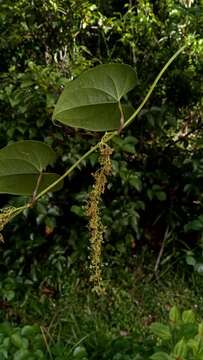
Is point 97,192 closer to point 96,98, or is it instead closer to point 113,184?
point 96,98

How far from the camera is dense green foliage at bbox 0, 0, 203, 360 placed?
7.86 feet

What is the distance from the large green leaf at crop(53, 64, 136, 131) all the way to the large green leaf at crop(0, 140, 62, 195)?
0.03 metres

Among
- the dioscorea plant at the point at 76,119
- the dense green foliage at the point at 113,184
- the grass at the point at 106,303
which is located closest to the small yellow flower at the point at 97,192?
the dioscorea plant at the point at 76,119

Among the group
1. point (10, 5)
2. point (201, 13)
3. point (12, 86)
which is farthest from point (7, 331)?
point (10, 5)

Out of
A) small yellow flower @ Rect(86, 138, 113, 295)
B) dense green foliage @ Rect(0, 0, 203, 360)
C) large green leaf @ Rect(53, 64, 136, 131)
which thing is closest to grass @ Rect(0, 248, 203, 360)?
dense green foliage @ Rect(0, 0, 203, 360)

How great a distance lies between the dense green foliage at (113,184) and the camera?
2395mm

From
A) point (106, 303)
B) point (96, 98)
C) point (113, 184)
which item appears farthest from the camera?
point (113, 184)

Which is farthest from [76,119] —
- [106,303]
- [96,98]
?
[106,303]

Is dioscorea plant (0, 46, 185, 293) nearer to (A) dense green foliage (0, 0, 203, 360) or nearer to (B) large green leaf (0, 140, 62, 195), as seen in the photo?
(B) large green leaf (0, 140, 62, 195)

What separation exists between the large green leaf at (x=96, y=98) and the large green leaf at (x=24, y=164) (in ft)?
0.10

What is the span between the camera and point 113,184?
2588 mm

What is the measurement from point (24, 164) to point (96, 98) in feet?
0.23

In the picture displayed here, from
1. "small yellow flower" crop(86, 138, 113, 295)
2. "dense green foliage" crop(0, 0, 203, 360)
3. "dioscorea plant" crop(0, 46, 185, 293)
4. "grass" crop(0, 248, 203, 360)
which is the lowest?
"grass" crop(0, 248, 203, 360)

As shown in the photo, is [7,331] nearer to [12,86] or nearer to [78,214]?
[78,214]
